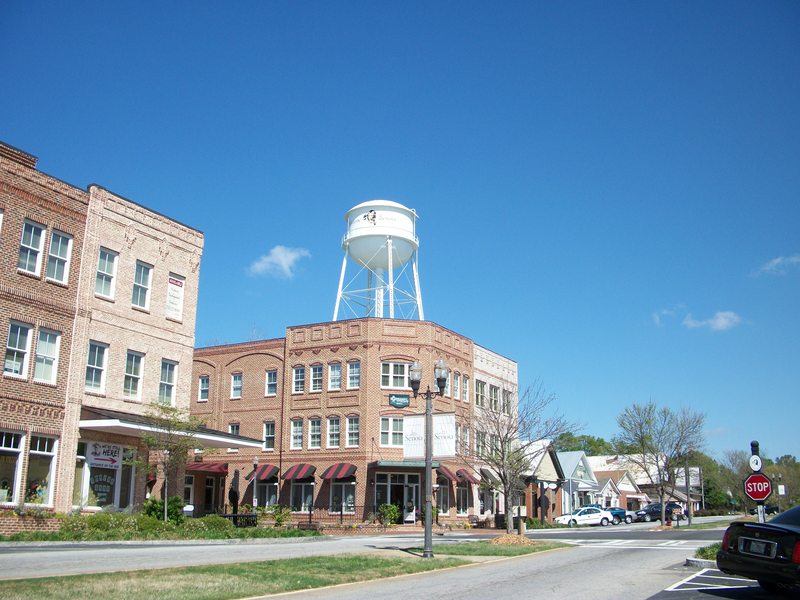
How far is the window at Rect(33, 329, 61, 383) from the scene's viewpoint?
26.0 meters

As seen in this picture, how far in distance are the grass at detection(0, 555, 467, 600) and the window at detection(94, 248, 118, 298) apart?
15484 mm

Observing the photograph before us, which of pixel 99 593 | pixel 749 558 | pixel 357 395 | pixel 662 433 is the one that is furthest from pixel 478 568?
pixel 662 433

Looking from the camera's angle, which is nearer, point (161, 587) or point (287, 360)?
point (161, 587)

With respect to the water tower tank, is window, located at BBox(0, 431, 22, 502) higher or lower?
lower

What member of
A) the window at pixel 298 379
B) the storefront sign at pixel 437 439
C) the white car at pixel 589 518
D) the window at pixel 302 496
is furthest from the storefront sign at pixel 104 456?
the white car at pixel 589 518

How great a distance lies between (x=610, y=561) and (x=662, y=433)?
39876 mm

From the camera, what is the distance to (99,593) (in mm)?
11297

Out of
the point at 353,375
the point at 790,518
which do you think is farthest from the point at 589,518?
the point at 790,518

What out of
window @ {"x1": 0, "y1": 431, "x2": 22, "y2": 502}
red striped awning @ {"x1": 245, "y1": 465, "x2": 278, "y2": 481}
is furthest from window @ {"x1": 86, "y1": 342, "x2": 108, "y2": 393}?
red striped awning @ {"x1": 245, "y1": 465, "x2": 278, "y2": 481}

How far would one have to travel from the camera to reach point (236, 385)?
51719 mm

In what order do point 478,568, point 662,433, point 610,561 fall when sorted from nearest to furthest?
point 478,568, point 610,561, point 662,433

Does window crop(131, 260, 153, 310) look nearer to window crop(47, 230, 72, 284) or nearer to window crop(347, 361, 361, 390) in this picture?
window crop(47, 230, 72, 284)

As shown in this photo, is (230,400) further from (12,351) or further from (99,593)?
(99,593)

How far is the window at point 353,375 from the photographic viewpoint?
47147 millimetres
